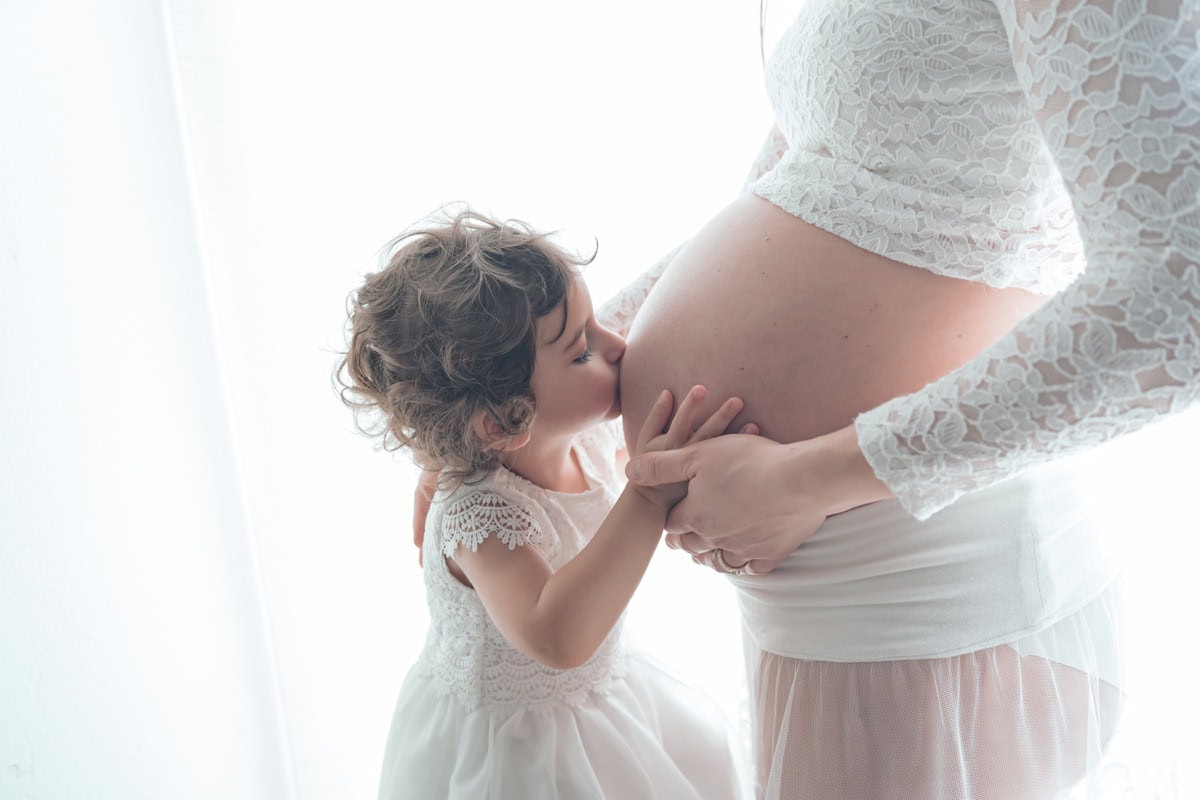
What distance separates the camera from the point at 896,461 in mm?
685

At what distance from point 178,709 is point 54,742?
0.95 feet

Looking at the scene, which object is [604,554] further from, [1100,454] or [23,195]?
[23,195]

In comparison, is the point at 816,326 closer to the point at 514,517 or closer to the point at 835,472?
the point at 835,472

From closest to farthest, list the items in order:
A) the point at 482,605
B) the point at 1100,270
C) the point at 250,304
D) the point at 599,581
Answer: the point at 1100,270 < the point at 599,581 < the point at 482,605 < the point at 250,304

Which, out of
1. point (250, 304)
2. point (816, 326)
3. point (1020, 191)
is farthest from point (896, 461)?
point (250, 304)

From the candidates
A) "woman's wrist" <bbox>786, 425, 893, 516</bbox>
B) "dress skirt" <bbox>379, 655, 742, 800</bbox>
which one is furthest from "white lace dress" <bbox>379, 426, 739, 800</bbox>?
"woman's wrist" <bbox>786, 425, 893, 516</bbox>

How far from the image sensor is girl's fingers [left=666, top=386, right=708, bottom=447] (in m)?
0.87

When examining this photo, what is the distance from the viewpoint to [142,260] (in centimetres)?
137

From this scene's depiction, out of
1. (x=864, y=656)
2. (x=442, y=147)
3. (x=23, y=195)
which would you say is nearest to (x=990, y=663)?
(x=864, y=656)

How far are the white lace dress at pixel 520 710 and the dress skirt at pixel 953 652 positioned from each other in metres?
0.23

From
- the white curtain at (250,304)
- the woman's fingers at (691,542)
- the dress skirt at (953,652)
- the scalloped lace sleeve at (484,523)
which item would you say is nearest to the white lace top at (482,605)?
the scalloped lace sleeve at (484,523)

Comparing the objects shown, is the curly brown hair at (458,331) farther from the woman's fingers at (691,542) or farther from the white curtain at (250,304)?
the white curtain at (250,304)

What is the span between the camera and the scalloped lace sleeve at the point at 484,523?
3.17 feet

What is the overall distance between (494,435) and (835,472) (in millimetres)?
396
